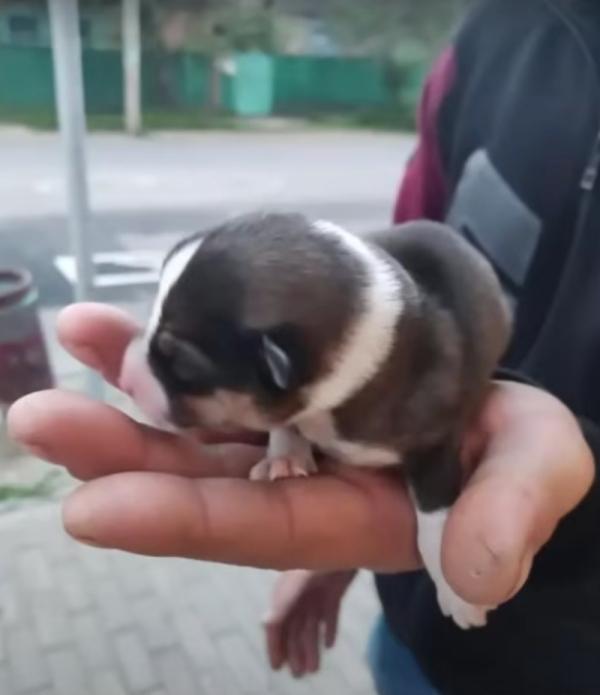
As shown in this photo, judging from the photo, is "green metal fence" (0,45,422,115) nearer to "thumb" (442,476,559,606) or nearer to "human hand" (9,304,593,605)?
"human hand" (9,304,593,605)

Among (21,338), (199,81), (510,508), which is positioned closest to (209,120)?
(199,81)

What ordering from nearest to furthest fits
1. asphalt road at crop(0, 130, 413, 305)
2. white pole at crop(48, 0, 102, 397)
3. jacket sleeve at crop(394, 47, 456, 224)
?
jacket sleeve at crop(394, 47, 456, 224) < white pole at crop(48, 0, 102, 397) < asphalt road at crop(0, 130, 413, 305)

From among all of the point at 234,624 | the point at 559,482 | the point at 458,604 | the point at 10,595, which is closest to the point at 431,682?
the point at 458,604

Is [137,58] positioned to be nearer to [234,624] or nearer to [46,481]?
[46,481]

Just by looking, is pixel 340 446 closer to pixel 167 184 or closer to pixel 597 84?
pixel 597 84

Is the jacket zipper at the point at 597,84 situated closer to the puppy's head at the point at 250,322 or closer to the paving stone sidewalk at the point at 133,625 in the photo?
the puppy's head at the point at 250,322

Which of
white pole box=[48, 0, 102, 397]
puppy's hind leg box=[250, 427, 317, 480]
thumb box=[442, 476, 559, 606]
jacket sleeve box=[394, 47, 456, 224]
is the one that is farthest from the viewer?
white pole box=[48, 0, 102, 397]

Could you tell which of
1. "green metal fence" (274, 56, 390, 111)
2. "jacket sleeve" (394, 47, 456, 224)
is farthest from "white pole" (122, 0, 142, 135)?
"jacket sleeve" (394, 47, 456, 224)
